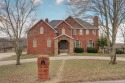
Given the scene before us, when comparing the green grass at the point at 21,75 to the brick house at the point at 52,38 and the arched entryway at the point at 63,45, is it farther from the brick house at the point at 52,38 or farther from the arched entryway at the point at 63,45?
the arched entryway at the point at 63,45

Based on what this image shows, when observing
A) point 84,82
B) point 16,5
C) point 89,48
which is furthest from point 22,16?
point 89,48

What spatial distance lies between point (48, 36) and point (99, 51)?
12086 millimetres

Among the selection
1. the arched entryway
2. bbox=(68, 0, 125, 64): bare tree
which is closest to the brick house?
the arched entryway

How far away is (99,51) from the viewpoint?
46531 millimetres

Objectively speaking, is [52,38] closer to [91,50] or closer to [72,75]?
[91,50]

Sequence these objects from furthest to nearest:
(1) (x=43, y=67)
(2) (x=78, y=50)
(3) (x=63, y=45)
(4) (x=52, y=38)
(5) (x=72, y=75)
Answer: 1. (3) (x=63, y=45)
2. (2) (x=78, y=50)
3. (4) (x=52, y=38)
4. (5) (x=72, y=75)
5. (1) (x=43, y=67)

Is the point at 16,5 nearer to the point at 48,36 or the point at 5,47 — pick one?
the point at 48,36

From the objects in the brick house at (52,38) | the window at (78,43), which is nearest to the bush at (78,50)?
the brick house at (52,38)

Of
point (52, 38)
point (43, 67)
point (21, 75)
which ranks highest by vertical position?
point (52, 38)

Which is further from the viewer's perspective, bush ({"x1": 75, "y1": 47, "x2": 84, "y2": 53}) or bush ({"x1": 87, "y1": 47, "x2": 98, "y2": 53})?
bush ({"x1": 87, "y1": 47, "x2": 98, "y2": 53})

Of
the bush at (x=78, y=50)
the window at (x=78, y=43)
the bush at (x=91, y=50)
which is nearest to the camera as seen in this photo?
the bush at (x=78, y=50)

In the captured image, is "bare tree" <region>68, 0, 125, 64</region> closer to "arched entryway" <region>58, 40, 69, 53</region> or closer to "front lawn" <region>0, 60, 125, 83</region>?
"front lawn" <region>0, 60, 125, 83</region>

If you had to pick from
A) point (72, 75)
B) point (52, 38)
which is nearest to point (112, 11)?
point (72, 75)

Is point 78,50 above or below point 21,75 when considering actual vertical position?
above
